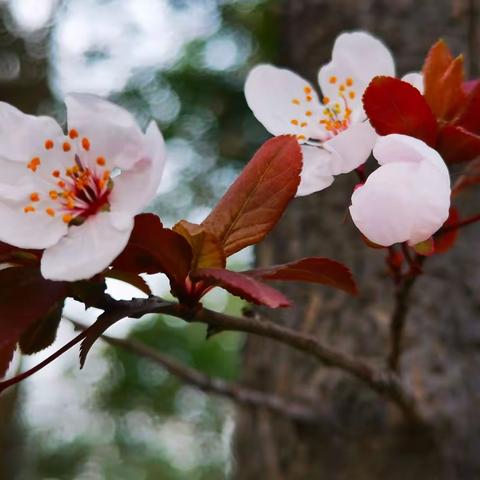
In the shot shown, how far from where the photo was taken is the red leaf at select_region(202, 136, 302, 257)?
1.71 feet

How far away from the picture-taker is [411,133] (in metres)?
0.57

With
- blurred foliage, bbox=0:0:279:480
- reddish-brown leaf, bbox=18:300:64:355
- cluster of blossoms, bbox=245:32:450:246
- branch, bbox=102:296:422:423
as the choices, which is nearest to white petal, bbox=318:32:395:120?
cluster of blossoms, bbox=245:32:450:246

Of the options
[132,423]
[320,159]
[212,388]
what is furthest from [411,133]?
[132,423]

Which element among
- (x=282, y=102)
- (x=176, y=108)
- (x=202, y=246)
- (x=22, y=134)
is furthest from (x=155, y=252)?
(x=176, y=108)

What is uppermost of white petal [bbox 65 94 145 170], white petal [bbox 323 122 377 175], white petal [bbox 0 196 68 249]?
white petal [bbox 65 94 145 170]

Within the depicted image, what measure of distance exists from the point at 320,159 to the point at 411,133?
0.24 feet

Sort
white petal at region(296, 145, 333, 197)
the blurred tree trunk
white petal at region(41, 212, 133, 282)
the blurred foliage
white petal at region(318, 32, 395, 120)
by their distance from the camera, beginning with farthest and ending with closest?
the blurred foliage → the blurred tree trunk → white petal at region(318, 32, 395, 120) → white petal at region(296, 145, 333, 197) → white petal at region(41, 212, 133, 282)

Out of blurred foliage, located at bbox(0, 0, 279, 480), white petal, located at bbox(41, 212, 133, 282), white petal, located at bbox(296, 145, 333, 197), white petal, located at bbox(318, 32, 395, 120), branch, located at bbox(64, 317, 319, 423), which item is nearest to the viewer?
white petal, located at bbox(41, 212, 133, 282)

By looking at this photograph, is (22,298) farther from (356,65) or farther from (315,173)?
(356,65)

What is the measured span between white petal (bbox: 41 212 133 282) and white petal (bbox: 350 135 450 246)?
0.16 m

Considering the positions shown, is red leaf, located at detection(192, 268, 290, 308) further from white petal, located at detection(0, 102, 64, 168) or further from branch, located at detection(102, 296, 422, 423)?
white petal, located at detection(0, 102, 64, 168)

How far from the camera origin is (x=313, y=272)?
1.79ft

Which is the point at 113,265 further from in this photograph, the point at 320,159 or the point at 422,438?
the point at 422,438

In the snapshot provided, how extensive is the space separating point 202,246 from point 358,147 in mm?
145
